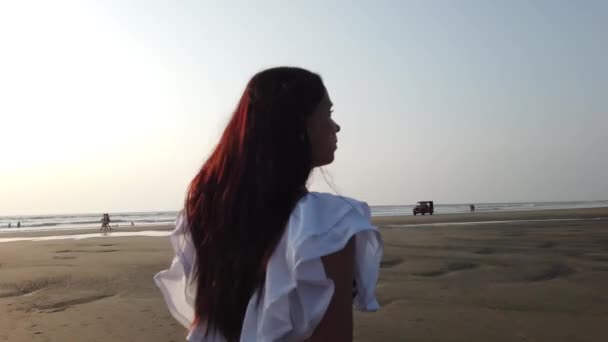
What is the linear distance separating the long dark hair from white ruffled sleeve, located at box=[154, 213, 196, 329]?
83 mm

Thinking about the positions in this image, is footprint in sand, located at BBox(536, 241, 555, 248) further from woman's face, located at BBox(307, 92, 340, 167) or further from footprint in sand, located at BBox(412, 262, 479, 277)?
woman's face, located at BBox(307, 92, 340, 167)

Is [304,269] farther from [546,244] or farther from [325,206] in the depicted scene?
[546,244]

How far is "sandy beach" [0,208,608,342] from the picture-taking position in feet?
16.0

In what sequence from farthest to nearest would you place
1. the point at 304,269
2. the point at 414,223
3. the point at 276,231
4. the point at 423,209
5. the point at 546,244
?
the point at 423,209 → the point at 414,223 → the point at 546,244 → the point at 276,231 → the point at 304,269

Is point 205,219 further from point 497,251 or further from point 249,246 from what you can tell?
point 497,251

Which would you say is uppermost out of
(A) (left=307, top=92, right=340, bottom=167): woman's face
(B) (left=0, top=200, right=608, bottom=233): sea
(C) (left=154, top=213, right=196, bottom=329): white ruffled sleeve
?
(A) (left=307, top=92, right=340, bottom=167): woman's face

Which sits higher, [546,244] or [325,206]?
[325,206]

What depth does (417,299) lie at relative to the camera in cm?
615

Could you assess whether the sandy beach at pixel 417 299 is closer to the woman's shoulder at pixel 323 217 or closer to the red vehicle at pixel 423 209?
the woman's shoulder at pixel 323 217

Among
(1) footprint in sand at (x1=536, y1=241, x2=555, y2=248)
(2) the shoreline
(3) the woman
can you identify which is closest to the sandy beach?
(1) footprint in sand at (x1=536, y1=241, x2=555, y2=248)

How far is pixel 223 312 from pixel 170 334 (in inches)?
141

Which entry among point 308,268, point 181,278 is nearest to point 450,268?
point 181,278

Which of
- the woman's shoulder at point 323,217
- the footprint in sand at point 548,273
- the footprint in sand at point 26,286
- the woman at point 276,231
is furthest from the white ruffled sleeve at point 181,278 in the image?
the footprint in sand at point 548,273

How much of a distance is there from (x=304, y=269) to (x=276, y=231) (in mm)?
153
